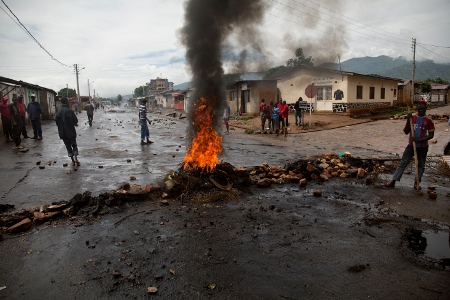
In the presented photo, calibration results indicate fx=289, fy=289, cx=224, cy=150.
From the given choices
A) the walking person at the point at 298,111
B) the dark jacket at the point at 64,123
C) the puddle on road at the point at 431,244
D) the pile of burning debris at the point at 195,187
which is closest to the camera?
the puddle on road at the point at 431,244

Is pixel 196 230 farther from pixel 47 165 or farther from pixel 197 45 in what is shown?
pixel 47 165

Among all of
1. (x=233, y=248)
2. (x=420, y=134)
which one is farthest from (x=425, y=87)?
(x=233, y=248)

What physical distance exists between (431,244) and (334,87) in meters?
24.6

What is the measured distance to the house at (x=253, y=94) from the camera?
29.3m

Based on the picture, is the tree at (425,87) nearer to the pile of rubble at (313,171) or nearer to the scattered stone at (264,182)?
the pile of rubble at (313,171)

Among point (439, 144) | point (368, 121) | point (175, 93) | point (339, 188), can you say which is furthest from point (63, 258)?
point (175, 93)

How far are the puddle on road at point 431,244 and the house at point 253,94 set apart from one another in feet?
81.7

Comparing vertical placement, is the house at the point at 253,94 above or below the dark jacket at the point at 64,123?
above

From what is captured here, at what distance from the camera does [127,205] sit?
5.57 m

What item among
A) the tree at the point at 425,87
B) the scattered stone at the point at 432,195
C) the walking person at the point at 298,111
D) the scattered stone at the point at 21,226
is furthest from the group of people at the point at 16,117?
the tree at the point at 425,87

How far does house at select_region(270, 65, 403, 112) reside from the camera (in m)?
25.8

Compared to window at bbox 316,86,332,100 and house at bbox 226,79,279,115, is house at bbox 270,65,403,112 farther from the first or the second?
house at bbox 226,79,279,115

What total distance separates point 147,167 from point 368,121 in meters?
20.4

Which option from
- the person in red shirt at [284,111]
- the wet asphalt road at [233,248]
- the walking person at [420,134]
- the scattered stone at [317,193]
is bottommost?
the wet asphalt road at [233,248]
